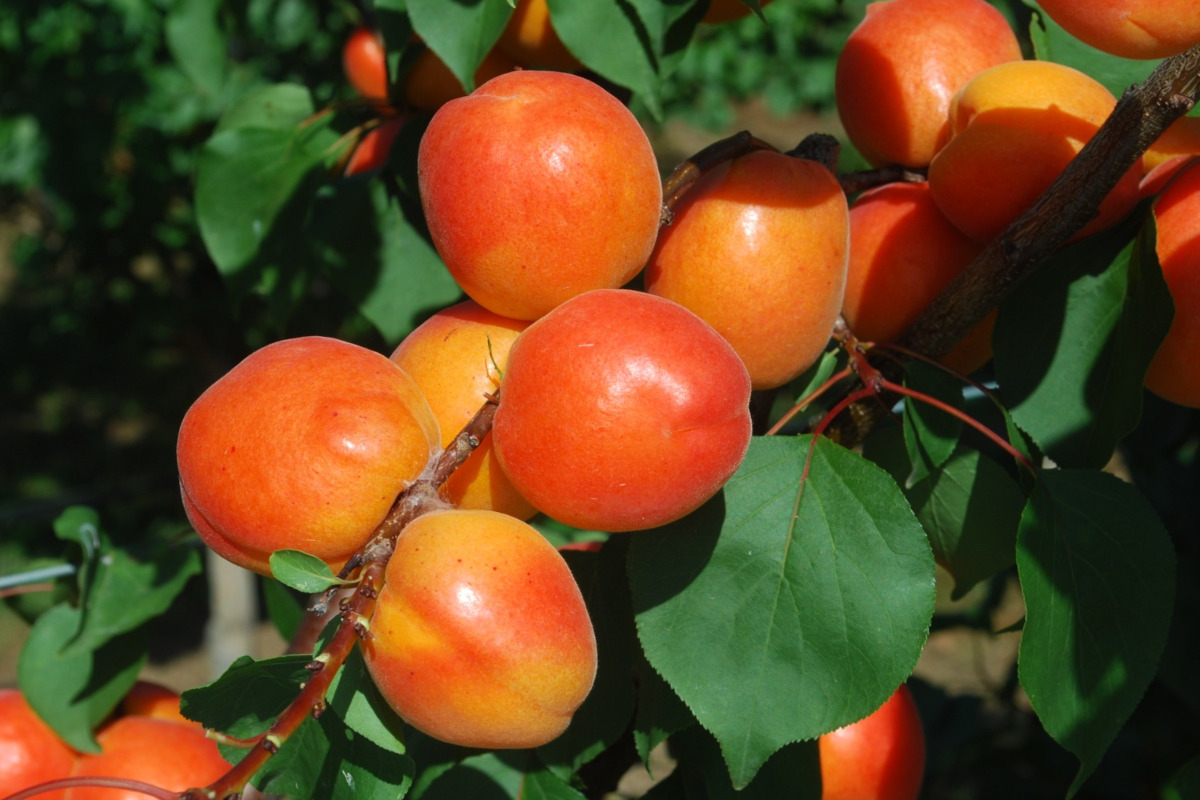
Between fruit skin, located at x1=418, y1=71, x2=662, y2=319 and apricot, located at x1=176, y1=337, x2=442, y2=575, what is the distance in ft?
0.27

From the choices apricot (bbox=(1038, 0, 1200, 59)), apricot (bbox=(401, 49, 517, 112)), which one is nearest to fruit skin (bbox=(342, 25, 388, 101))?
apricot (bbox=(401, 49, 517, 112))

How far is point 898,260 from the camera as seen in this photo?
682 millimetres

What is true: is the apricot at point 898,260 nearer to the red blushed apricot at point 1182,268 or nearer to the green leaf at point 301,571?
the red blushed apricot at point 1182,268

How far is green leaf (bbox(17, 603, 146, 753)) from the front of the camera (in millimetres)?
839

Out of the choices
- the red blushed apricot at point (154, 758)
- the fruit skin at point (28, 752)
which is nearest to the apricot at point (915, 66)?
the red blushed apricot at point (154, 758)

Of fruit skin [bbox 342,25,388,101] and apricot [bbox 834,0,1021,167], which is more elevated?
apricot [bbox 834,0,1021,167]

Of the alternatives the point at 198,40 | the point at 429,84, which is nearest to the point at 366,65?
the point at 198,40

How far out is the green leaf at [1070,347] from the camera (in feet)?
2.09

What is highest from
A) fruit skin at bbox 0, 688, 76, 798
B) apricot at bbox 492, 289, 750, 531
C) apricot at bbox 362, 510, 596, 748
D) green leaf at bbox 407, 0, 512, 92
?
green leaf at bbox 407, 0, 512, 92

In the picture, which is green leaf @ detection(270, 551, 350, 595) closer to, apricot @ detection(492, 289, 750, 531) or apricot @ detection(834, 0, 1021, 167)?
apricot @ detection(492, 289, 750, 531)

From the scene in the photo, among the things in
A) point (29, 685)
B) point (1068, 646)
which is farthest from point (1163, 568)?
point (29, 685)

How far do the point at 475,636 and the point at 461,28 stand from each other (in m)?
0.47

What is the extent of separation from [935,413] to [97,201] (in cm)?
251

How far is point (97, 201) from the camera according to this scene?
102 inches
